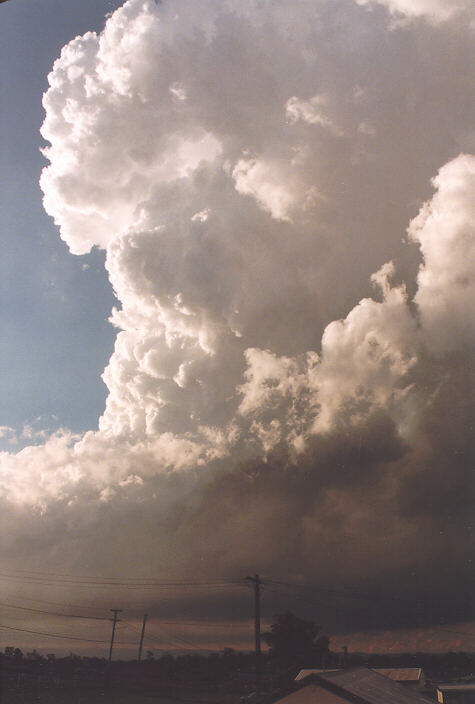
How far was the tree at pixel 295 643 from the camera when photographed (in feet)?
47.7

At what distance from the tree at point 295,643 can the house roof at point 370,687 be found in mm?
9068

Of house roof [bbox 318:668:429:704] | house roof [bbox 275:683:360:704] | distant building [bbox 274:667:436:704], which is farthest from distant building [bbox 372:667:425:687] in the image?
house roof [bbox 275:683:360:704]

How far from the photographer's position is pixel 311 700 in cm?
489

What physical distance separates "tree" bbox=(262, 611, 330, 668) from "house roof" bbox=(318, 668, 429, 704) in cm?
907

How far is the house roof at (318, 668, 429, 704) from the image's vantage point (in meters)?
4.94

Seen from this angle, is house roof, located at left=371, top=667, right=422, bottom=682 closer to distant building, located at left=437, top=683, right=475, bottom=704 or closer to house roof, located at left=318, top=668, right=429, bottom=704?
distant building, located at left=437, top=683, right=475, bottom=704

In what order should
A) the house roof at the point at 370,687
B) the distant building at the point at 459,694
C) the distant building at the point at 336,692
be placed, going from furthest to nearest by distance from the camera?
1. the distant building at the point at 459,694
2. the house roof at the point at 370,687
3. the distant building at the point at 336,692

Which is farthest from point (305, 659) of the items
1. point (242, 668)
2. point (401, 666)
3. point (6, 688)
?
point (6, 688)

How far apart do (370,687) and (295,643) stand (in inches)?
429

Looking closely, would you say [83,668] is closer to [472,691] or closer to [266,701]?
[472,691]

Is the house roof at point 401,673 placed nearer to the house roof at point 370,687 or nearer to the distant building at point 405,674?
the distant building at point 405,674

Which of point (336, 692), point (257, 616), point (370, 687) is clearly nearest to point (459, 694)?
point (257, 616)

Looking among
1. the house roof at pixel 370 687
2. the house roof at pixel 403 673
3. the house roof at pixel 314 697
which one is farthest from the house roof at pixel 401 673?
the house roof at pixel 314 697

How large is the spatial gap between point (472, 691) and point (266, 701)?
669 cm
